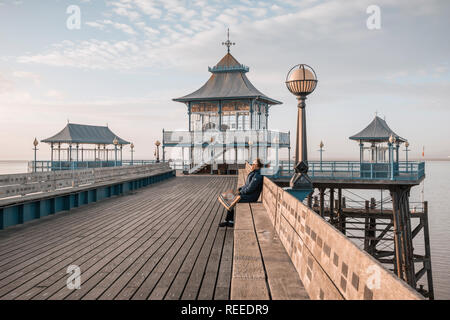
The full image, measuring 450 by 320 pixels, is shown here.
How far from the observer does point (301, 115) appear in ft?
34.0

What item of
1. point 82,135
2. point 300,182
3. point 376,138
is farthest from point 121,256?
point 82,135

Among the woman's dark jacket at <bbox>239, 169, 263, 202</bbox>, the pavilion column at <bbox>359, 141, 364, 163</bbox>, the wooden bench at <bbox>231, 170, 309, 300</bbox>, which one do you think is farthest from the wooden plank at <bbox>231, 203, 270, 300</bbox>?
the pavilion column at <bbox>359, 141, 364, 163</bbox>

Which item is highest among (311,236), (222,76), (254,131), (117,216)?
(222,76)

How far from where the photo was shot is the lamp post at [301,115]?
33.7ft

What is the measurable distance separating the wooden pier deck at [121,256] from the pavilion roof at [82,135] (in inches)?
1520

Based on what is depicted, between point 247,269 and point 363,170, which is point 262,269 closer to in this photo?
point 247,269

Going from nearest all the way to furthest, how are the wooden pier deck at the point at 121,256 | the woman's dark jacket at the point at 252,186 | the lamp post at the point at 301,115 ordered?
the wooden pier deck at the point at 121,256, the woman's dark jacket at the point at 252,186, the lamp post at the point at 301,115

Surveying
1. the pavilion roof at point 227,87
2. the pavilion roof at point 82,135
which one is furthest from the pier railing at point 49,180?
the pavilion roof at point 82,135

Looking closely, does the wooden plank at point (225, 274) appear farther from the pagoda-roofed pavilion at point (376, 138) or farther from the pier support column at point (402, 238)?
the pagoda-roofed pavilion at point (376, 138)

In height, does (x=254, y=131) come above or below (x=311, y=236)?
above

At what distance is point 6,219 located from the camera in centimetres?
863

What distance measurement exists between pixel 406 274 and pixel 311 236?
1879 centimetres
